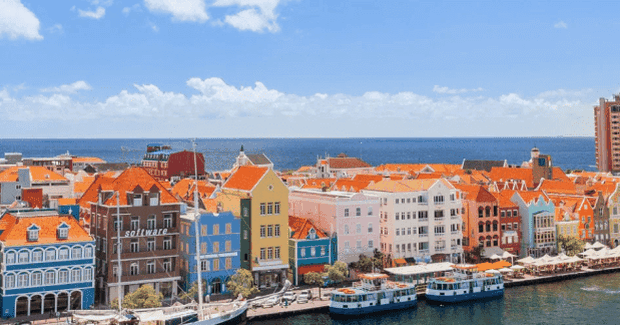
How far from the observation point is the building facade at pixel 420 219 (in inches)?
3487

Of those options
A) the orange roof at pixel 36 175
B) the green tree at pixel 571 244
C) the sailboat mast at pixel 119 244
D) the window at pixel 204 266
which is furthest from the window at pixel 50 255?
the green tree at pixel 571 244

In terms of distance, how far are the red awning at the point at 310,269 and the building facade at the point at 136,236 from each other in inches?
604

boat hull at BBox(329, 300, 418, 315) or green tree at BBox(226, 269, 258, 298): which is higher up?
green tree at BBox(226, 269, 258, 298)

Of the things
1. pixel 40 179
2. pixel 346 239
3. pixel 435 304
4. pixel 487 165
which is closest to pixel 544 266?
pixel 435 304

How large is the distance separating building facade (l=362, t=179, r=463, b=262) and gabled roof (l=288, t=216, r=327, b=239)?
1031 cm

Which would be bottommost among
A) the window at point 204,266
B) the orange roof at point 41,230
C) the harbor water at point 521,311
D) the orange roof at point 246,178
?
the harbor water at point 521,311

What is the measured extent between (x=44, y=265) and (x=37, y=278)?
1341mm

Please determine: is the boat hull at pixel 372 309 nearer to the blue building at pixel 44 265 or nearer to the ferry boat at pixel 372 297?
the ferry boat at pixel 372 297

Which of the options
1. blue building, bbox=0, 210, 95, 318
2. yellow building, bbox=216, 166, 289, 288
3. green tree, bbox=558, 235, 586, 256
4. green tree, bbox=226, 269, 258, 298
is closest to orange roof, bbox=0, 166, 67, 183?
blue building, bbox=0, 210, 95, 318

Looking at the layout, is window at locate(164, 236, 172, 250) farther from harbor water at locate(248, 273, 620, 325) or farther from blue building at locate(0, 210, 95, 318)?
harbor water at locate(248, 273, 620, 325)

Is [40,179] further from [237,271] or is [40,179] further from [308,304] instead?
[308,304]

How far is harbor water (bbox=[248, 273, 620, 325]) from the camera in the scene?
225 ft

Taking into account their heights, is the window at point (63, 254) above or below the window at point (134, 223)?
below

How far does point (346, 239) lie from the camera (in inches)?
3312
